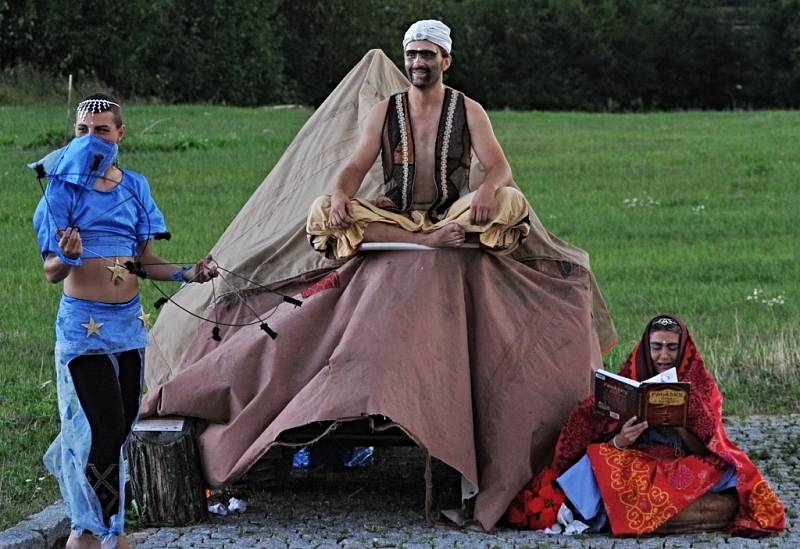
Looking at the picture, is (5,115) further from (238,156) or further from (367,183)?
(367,183)

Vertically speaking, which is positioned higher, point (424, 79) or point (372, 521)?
point (424, 79)

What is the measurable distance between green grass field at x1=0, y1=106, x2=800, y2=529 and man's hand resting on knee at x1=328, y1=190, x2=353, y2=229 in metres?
1.87

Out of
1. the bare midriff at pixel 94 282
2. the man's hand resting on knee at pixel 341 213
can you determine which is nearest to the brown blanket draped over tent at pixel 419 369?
the man's hand resting on knee at pixel 341 213

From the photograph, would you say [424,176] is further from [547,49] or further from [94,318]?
[547,49]

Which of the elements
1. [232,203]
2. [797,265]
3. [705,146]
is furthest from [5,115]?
[797,265]

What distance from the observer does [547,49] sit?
4978 centimetres

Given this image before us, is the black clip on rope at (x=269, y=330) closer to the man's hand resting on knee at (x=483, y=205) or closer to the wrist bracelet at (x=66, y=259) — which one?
→ the man's hand resting on knee at (x=483, y=205)

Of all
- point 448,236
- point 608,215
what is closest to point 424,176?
point 448,236

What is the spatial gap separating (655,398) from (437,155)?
159 centimetres

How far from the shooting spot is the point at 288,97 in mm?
45844

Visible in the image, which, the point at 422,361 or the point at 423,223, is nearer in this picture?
the point at 422,361

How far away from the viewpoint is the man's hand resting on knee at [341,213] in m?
6.90

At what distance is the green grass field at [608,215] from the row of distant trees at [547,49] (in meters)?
16.6

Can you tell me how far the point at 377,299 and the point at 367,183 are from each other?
1.30 m
